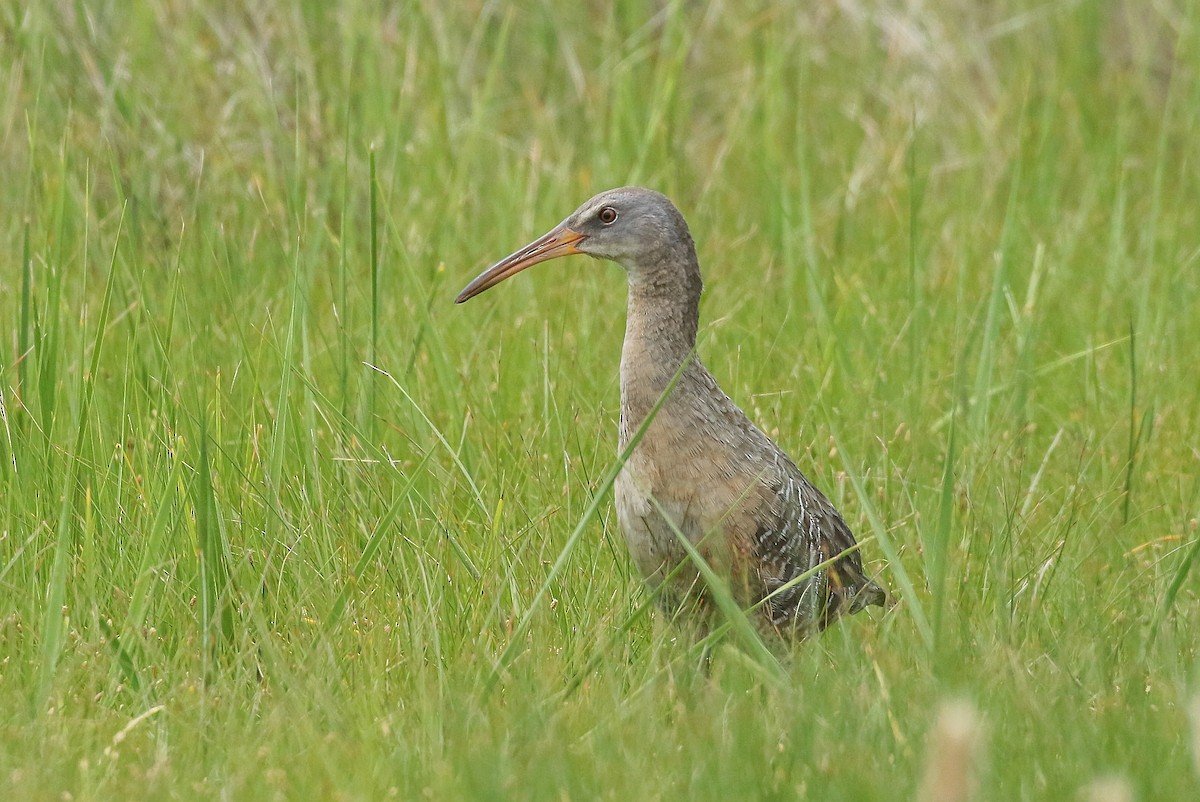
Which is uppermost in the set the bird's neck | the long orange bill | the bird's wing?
the long orange bill

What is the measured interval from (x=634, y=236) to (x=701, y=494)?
73 centimetres

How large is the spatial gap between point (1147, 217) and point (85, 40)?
425cm

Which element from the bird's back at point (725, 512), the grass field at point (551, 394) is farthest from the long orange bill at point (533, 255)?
the bird's back at point (725, 512)

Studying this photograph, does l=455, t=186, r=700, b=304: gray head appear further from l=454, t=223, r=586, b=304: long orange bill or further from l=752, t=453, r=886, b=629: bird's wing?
l=752, t=453, r=886, b=629: bird's wing

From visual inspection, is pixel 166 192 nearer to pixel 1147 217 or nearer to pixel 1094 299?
pixel 1094 299

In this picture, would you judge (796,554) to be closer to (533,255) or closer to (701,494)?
(701,494)

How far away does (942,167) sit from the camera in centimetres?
708

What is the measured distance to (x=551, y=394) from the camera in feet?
15.7

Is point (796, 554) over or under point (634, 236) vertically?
under

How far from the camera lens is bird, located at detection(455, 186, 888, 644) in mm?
3895

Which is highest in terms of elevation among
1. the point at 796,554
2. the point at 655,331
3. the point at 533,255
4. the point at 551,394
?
the point at 533,255

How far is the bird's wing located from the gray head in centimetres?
55

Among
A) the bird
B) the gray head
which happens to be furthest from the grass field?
the gray head

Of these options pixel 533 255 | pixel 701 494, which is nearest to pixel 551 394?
pixel 533 255
